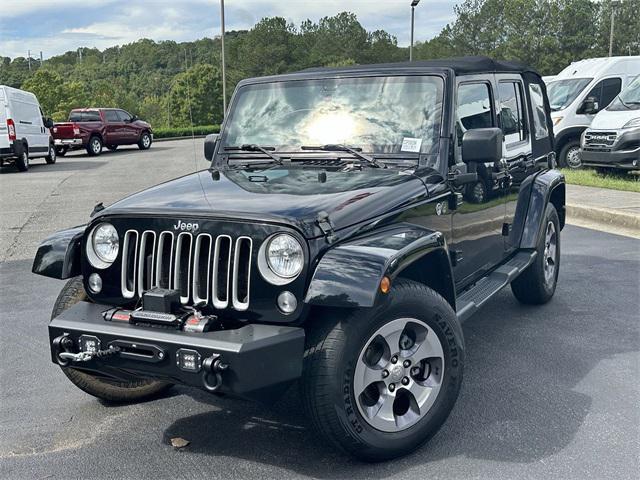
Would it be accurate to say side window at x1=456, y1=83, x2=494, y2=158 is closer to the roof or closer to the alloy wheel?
the alloy wheel

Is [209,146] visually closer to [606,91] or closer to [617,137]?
[617,137]

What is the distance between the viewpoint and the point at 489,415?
404 cm

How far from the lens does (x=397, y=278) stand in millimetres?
3598

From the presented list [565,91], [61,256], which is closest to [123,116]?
[565,91]

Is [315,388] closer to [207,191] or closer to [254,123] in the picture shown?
[207,191]

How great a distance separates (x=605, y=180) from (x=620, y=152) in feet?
2.22

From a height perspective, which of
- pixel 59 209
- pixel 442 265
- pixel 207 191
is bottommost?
pixel 59 209

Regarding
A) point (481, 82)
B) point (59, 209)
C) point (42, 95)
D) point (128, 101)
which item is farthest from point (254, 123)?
point (128, 101)

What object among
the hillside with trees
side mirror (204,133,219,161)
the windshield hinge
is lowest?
the windshield hinge

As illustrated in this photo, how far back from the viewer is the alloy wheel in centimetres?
346

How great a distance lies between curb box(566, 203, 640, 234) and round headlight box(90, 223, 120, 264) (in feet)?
25.9

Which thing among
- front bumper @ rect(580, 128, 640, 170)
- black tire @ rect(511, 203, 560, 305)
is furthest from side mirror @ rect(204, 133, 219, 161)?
front bumper @ rect(580, 128, 640, 170)

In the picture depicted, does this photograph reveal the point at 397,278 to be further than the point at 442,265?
No

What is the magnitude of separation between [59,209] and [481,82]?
9.30 m
